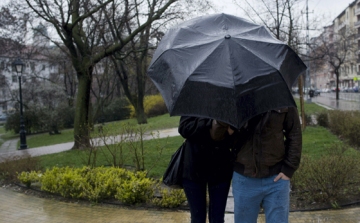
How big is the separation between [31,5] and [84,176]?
27.5 feet

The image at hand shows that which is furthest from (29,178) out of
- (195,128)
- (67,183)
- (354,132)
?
(354,132)

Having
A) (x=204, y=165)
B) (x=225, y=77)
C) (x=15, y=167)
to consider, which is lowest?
(x=15, y=167)

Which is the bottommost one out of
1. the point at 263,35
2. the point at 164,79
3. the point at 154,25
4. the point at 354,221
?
the point at 354,221

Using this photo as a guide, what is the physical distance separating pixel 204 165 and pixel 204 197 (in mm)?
327

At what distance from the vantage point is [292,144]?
2.76 meters

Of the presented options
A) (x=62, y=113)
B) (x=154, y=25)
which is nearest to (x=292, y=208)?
(x=154, y=25)

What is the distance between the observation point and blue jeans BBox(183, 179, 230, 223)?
3.08 metres

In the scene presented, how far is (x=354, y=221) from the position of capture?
189 inches

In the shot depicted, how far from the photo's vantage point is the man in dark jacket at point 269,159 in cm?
274

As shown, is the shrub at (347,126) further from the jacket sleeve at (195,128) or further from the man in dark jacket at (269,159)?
the jacket sleeve at (195,128)

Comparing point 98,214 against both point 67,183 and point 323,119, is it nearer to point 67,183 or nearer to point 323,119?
point 67,183

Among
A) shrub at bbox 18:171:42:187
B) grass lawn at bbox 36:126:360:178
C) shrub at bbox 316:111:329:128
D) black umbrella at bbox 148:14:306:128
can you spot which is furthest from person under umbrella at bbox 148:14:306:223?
shrub at bbox 316:111:329:128

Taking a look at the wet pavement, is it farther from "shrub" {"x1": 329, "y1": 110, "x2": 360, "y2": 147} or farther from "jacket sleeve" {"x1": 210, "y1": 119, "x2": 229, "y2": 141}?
"jacket sleeve" {"x1": 210, "y1": 119, "x2": 229, "y2": 141}

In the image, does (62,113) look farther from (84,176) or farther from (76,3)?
(84,176)
